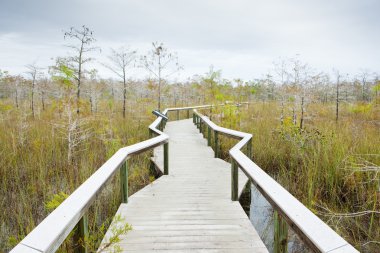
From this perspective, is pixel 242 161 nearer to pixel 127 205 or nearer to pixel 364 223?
pixel 127 205

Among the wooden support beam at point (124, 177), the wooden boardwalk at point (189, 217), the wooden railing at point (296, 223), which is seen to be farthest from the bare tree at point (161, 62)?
the wooden railing at point (296, 223)

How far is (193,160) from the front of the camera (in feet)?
22.1

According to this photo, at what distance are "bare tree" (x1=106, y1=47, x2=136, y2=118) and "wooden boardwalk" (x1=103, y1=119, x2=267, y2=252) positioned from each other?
12.5m

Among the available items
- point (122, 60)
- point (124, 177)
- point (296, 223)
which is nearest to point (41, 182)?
point (124, 177)

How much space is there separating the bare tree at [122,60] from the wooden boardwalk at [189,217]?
12.5 metres

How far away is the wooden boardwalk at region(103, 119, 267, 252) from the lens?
2656 mm

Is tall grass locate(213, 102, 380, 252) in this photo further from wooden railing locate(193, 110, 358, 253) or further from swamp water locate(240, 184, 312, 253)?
wooden railing locate(193, 110, 358, 253)

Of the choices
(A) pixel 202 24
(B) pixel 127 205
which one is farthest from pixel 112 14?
(B) pixel 127 205

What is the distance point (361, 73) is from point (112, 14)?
1442 inches

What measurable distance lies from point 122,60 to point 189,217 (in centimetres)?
1502

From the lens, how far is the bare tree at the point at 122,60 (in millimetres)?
16250

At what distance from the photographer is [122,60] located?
16.4 metres

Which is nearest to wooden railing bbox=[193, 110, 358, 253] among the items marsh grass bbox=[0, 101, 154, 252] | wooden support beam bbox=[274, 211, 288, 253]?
wooden support beam bbox=[274, 211, 288, 253]

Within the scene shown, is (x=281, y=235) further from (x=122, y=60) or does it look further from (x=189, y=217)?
(x=122, y=60)
